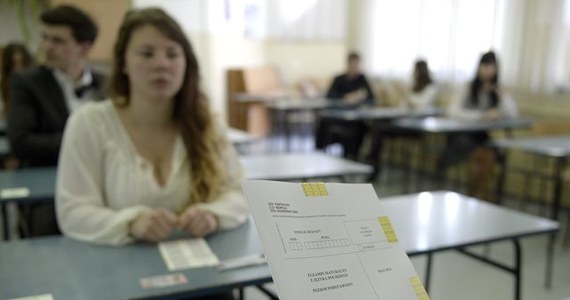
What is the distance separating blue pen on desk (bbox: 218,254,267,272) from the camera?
4.29 ft

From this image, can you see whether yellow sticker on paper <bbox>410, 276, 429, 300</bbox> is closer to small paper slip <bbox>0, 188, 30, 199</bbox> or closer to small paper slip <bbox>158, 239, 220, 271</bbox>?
small paper slip <bbox>158, 239, 220, 271</bbox>

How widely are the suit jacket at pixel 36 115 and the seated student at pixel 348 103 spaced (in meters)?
3.64

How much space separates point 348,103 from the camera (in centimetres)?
634

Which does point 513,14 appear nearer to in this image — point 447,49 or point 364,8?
point 447,49

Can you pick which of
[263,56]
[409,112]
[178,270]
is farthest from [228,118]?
[178,270]

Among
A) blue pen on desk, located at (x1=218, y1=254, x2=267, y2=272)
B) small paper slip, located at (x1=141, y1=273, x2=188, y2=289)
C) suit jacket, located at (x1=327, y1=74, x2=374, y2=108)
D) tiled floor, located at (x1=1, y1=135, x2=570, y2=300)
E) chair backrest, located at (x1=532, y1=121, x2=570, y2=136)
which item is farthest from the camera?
suit jacket, located at (x1=327, y1=74, x2=374, y2=108)

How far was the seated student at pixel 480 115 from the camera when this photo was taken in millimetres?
4352

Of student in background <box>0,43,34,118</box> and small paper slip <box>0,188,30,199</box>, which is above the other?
student in background <box>0,43,34,118</box>

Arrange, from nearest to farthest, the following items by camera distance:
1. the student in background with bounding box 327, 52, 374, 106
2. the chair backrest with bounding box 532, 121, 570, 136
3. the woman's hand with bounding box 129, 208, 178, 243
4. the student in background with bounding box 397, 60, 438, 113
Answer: the woman's hand with bounding box 129, 208, 178, 243
the chair backrest with bounding box 532, 121, 570, 136
the student in background with bounding box 397, 60, 438, 113
the student in background with bounding box 327, 52, 374, 106

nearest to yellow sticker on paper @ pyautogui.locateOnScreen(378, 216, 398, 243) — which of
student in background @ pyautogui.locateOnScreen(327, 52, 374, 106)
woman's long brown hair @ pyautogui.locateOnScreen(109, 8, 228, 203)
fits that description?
woman's long brown hair @ pyautogui.locateOnScreen(109, 8, 228, 203)

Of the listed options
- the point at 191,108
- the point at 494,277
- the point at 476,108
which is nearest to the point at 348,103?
the point at 476,108

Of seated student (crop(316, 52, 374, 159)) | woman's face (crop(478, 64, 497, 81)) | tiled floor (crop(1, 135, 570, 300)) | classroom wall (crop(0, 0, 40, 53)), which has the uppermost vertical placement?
classroom wall (crop(0, 0, 40, 53))

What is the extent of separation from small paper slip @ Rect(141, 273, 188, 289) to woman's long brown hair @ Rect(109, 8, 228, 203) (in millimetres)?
451

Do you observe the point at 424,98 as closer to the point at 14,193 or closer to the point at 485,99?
the point at 485,99
